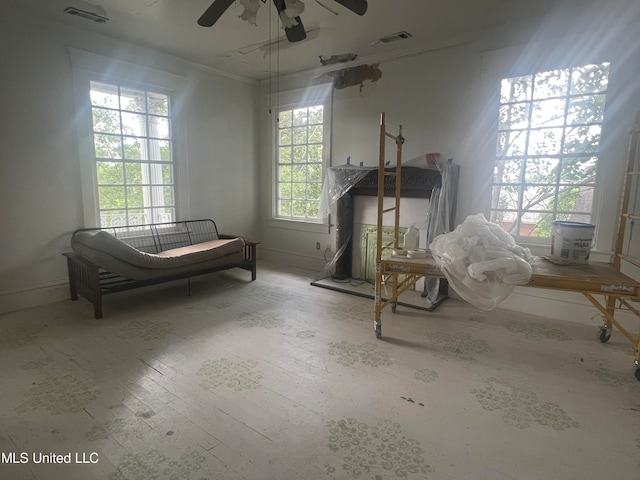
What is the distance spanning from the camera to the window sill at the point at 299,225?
4.75m

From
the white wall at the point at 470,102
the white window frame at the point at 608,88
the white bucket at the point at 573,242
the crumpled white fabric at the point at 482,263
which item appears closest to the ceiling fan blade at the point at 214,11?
the crumpled white fabric at the point at 482,263

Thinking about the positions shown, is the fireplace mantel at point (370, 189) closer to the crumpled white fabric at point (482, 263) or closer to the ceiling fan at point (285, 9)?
the crumpled white fabric at point (482, 263)

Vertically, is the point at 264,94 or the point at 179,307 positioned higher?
the point at 264,94

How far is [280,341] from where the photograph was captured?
2.68m

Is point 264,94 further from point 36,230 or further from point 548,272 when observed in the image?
point 548,272

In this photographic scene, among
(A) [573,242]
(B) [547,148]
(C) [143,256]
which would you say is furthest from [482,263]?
(C) [143,256]

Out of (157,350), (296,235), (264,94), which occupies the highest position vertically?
(264,94)

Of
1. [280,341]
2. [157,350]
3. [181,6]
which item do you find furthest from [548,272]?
[181,6]

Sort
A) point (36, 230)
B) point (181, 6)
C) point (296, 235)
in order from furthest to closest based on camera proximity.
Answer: point (296, 235) < point (36, 230) < point (181, 6)

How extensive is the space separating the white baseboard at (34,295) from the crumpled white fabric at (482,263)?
3632 millimetres

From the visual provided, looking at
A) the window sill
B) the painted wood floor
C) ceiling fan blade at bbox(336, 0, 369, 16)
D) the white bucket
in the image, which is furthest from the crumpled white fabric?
the window sill

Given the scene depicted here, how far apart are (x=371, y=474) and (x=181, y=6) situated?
3.61 m

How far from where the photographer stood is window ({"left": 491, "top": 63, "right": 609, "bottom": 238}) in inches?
117
